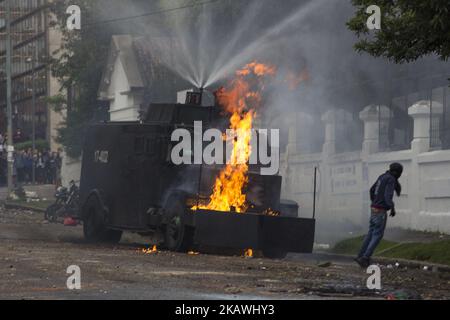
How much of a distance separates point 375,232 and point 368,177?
9.75m

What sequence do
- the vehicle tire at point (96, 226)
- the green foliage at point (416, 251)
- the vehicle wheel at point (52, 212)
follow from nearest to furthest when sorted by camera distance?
the green foliage at point (416, 251), the vehicle tire at point (96, 226), the vehicle wheel at point (52, 212)

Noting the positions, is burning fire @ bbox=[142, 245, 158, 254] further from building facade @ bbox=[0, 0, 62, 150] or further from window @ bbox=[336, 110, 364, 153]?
building facade @ bbox=[0, 0, 62, 150]

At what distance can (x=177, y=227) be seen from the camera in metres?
22.7

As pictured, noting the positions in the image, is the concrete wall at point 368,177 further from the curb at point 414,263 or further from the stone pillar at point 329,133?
the curb at point 414,263

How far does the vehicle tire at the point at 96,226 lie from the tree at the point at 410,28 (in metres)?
8.48

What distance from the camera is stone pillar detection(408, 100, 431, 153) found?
27281mm

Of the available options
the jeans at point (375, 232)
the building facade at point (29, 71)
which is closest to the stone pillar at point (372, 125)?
the jeans at point (375, 232)

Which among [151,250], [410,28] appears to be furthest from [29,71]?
[410,28]

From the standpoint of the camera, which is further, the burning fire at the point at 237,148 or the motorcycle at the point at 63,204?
the motorcycle at the point at 63,204

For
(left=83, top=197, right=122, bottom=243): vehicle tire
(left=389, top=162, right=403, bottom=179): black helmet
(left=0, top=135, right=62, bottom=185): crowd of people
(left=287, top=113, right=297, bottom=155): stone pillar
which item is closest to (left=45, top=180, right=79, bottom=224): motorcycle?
(left=287, top=113, right=297, bottom=155): stone pillar

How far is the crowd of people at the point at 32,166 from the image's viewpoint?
60219 mm

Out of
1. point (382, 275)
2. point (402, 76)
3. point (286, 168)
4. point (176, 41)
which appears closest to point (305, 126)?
point (286, 168)

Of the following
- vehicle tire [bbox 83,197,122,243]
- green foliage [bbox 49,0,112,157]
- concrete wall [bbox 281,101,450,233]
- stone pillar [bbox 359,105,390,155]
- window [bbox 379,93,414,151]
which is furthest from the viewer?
green foliage [bbox 49,0,112,157]

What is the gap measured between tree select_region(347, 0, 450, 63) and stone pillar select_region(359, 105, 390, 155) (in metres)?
10.7
